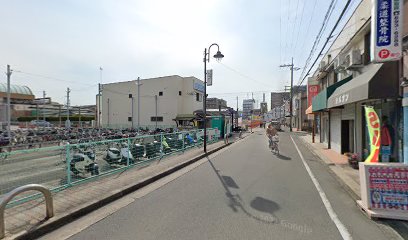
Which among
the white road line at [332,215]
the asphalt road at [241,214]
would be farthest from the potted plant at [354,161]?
the white road line at [332,215]

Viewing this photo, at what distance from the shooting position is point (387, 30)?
19.8 feet

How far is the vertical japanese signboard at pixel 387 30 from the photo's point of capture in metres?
5.90

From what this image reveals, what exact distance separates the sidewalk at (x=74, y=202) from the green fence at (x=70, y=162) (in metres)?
0.29

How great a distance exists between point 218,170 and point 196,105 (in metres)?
33.8

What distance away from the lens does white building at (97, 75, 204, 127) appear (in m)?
40.7

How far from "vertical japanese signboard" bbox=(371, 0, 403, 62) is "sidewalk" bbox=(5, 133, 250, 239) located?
7319 millimetres

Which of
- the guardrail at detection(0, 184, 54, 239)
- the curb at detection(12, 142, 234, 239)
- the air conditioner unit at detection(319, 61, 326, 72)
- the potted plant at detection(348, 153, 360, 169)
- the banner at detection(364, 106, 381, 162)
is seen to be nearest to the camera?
the guardrail at detection(0, 184, 54, 239)

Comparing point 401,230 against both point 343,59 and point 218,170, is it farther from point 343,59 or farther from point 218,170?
point 343,59

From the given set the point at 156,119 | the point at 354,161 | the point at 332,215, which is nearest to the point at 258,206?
the point at 332,215

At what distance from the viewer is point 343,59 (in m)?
Answer: 10.8

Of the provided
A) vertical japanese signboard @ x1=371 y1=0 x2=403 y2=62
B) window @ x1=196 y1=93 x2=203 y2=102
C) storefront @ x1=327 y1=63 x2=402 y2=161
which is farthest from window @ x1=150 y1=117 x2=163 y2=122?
vertical japanese signboard @ x1=371 y1=0 x2=403 y2=62

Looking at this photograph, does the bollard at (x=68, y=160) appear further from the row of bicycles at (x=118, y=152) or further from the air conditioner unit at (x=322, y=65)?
the air conditioner unit at (x=322, y=65)

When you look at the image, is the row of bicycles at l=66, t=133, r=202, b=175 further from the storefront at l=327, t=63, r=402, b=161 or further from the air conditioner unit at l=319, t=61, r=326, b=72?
the air conditioner unit at l=319, t=61, r=326, b=72

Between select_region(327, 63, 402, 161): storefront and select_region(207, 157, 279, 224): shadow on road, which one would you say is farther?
select_region(327, 63, 402, 161): storefront
